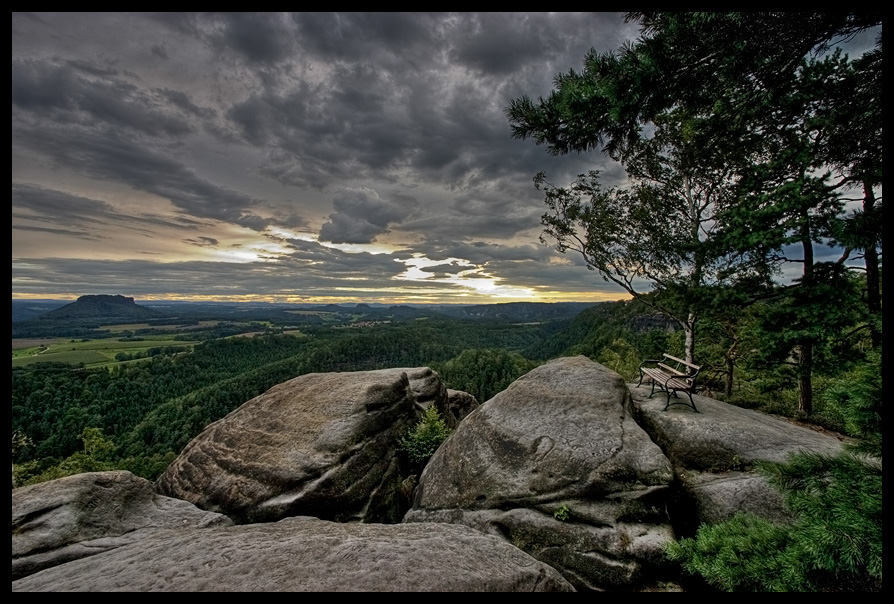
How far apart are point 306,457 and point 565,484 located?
6.42 metres

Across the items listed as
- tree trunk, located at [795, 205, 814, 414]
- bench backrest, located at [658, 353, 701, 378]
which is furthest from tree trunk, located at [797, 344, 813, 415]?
bench backrest, located at [658, 353, 701, 378]

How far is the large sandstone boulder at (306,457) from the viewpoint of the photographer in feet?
27.1

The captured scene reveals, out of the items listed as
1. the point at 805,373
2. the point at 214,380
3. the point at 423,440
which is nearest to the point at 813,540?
the point at 423,440

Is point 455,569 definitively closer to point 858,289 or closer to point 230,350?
point 858,289

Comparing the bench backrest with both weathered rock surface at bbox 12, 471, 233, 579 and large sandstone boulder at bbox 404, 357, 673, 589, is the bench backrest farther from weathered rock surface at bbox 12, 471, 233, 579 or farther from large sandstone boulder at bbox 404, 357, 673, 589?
weathered rock surface at bbox 12, 471, 233, 579

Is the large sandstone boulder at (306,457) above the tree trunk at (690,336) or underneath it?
underneath

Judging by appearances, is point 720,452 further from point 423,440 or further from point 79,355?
point 79,355

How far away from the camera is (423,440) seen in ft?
34.7

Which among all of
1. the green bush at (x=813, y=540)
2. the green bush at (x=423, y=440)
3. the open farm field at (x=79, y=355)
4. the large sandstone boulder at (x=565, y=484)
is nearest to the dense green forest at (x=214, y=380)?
the large sandstone boulder at (x=565, y=484)

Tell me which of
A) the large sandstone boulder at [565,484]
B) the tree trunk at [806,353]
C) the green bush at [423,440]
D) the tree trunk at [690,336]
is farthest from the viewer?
the tree trunk at [690,336]

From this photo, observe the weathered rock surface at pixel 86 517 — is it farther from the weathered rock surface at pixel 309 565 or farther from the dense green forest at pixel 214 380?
the dense green forest at pixel 214 380

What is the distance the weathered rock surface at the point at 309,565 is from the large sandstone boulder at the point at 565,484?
1946 mm

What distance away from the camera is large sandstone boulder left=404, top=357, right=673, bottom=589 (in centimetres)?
649
